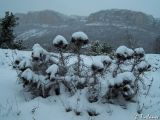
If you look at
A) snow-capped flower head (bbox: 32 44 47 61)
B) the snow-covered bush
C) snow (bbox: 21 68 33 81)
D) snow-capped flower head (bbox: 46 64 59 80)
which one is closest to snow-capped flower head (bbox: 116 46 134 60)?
the snow-covered bush

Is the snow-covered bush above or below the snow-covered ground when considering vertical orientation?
above

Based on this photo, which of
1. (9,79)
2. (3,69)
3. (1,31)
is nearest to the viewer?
(9,79)

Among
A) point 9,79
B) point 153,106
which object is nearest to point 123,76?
point 153,106

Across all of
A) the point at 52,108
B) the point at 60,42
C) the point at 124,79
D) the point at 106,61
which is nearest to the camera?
the point at 124,79

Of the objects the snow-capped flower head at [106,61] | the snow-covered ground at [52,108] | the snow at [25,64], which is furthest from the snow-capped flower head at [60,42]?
the snow-covered ground at [52,108]

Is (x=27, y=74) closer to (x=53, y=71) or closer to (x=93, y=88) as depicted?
(x=53, y=71)

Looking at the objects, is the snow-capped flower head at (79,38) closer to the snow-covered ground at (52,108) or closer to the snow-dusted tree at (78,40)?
the snow-dusted tree at (78,40)

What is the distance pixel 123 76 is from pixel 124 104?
2.54 ft

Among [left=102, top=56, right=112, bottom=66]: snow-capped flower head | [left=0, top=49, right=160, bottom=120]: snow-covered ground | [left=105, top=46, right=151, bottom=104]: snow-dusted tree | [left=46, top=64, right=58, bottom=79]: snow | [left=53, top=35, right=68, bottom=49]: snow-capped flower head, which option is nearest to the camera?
[left=0, top=49, right=160, bottom=120]: snow-covered ground

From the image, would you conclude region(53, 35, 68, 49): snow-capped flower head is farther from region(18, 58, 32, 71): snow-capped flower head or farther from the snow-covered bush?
region(18, 58, 32, 71): snow-capped flower head

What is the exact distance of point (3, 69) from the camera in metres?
8.27

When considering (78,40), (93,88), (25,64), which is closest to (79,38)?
(78,40)

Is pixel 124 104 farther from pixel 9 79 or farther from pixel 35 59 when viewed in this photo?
pixel 9 79

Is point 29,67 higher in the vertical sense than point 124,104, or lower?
higher
